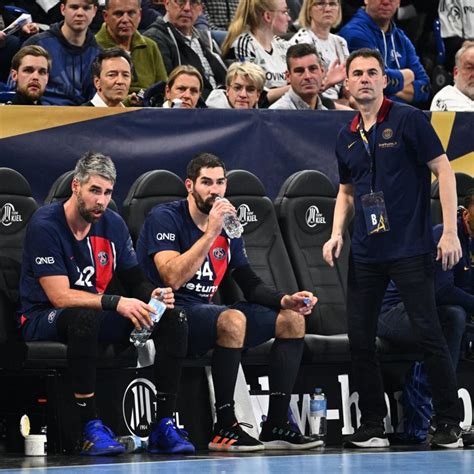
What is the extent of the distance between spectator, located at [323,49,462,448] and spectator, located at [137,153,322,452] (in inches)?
12.7

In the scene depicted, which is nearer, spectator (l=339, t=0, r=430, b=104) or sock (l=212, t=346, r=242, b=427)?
sock (l=212, t=346, r=242, b=427)

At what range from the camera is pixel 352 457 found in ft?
23.0

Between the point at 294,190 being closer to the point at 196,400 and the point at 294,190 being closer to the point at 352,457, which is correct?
the point at 196,400

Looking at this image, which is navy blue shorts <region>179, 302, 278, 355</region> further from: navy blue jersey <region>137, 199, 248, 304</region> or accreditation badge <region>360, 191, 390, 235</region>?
accreditation badge <region>360, 191, 390, 235</region>

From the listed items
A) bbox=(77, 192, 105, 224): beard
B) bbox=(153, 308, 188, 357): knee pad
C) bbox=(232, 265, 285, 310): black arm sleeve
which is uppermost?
bbox=(77, 192, 105, 224): beard

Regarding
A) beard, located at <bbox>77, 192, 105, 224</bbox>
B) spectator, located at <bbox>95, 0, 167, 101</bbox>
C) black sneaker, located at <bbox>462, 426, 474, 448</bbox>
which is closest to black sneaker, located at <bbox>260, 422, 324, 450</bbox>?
black sneaker, located at <bbox>462, 426, 474, 448</bbox>

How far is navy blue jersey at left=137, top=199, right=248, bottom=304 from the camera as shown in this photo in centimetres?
773

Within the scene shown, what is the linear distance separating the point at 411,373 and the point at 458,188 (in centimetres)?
159

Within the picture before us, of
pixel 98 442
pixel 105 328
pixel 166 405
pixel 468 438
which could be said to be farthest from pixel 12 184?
pixel 468 438

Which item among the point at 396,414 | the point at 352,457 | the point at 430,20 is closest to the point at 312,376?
the point at 396,414

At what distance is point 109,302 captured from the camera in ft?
23.9

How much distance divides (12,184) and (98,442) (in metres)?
1.84

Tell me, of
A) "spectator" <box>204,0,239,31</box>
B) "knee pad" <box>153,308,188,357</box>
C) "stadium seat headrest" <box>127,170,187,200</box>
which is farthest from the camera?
"spectator" <box>204,0,239,31</box>

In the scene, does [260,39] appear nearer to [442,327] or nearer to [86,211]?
[442,327]
